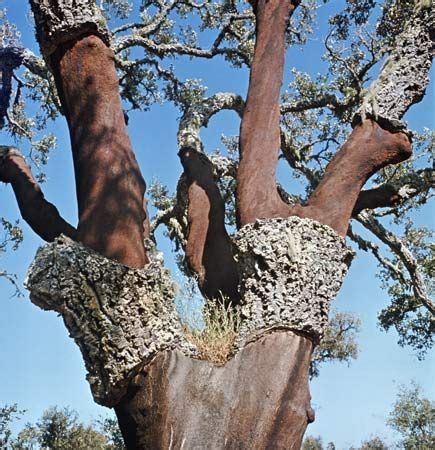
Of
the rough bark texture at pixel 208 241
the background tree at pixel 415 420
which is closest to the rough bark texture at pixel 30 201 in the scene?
the rough bark texture at pixel 208 241

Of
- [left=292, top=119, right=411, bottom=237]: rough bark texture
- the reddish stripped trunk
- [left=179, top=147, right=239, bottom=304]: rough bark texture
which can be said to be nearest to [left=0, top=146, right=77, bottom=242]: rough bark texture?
Answer: the reddish stripped trunk

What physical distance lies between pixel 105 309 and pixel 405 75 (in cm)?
259

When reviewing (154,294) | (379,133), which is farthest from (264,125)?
(154,294)

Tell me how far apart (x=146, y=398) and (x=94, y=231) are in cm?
97

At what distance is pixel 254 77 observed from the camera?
14.0 ft

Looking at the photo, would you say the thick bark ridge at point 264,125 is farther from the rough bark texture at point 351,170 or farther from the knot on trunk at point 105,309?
the knot on trunk at point 105,309

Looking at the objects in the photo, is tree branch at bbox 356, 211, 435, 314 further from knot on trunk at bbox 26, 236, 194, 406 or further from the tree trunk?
knot on trunk at bbox 26, 236, 194, 406

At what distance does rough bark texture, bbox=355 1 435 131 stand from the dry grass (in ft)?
5.28

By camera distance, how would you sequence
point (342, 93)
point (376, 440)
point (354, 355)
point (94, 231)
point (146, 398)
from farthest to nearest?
point (376, 440) < point (354, 355) < point (342, 93) < point (94, 231) < point (146, 398)

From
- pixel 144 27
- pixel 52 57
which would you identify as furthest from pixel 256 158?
pixel 144 27

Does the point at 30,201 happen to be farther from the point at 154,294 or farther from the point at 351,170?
the point at 351,170

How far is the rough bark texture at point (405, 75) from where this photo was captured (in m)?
4.15

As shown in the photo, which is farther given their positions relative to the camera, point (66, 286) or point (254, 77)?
point (254, 77)

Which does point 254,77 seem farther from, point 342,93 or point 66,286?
point 342,93
